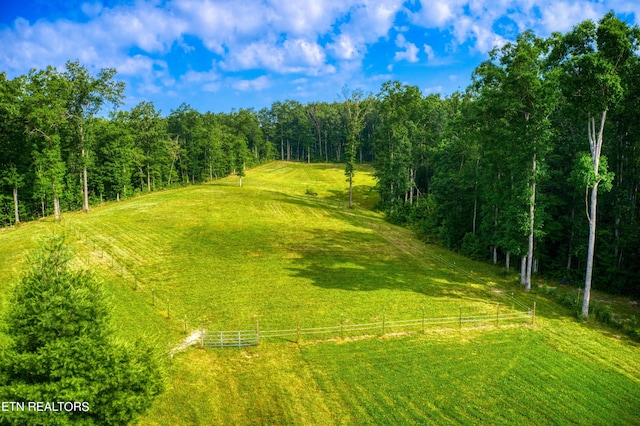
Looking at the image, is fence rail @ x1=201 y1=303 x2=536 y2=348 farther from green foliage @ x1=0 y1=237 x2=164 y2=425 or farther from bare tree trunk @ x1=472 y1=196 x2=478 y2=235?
bare tree trunk @ x1=472 y1=196 x2=478 y2=235

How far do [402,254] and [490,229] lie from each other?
11.0 metres

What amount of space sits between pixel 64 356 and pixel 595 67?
1440 inches

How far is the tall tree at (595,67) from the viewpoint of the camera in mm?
29094

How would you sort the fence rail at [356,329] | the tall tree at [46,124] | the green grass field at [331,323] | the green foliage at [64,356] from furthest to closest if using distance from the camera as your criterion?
the tall tree at [46,124] → the fence rail at [356,329] → the green grass field at [331,323] → the green foliage at [64,356]

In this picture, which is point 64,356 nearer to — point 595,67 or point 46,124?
point 595,67

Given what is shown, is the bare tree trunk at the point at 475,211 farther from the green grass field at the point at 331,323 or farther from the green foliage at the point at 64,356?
the green foliage at the point at 64,356

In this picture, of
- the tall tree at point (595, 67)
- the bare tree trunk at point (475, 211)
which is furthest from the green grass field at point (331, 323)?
the tall tree at point (595, 67)

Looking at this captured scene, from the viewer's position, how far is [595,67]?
29422mm

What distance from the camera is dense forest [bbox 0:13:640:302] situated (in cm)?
3180

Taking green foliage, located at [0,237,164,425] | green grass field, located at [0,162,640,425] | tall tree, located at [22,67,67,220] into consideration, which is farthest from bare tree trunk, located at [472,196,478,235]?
tall tree, located at [22,67,67,220]

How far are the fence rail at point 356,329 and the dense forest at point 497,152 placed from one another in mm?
8149

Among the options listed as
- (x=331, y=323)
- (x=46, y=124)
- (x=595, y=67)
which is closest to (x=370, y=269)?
(x=331, y=323)

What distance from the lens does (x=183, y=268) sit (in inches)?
1593

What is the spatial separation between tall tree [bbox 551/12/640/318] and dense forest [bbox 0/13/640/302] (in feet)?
0.29
